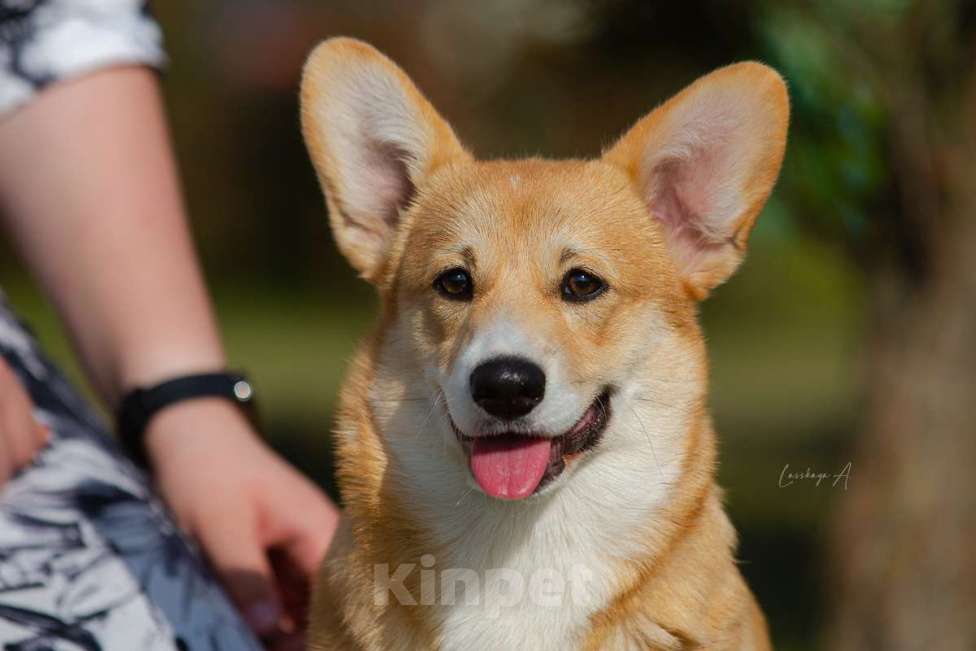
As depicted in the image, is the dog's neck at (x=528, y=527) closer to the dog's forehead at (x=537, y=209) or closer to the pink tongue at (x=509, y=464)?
the pink tongue at (x=509, y=464)

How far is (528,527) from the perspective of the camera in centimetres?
243

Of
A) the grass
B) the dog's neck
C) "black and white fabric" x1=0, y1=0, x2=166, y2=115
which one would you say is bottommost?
the grass

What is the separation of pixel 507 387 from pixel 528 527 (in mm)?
346

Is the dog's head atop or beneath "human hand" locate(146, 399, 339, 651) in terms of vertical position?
atop

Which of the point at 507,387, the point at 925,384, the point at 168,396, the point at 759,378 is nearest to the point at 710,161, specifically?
the point at 507,387

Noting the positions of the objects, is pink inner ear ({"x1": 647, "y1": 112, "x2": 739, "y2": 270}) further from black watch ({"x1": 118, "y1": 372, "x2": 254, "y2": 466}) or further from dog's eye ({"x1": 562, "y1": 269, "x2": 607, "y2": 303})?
black watch ({"x1": 118, "y1": 372, "x2": 254, "y2": 466})

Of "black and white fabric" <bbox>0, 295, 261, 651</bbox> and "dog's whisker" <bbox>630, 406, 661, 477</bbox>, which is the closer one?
"black and white fabric" <bbox>0, 295, 261, 651</bbox>

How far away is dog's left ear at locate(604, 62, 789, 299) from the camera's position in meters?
2.39

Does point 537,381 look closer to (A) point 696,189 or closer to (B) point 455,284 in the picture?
(B) point 455,284

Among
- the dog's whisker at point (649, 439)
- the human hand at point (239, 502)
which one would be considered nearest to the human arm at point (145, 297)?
the human hand at point (239, 502)

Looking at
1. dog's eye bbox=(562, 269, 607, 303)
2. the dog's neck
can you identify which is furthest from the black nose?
dog's eye bbox=(562, 269, 607, 303)

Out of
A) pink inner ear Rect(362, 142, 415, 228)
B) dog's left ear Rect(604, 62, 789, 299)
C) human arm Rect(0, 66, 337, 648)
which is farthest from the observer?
pink inner ear Rect(362, 142, 415, 228)

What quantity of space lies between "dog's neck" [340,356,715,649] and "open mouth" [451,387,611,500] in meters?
0.09

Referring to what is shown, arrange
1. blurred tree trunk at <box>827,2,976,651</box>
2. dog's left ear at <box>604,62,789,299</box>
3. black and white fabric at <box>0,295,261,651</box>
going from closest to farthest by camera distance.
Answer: black and white fabric at <box>0,295,261,651</box>, dog's left ear at <box>604,62,789,299</box>, blurred tree trunk at <box>827,2,976,651</box>
